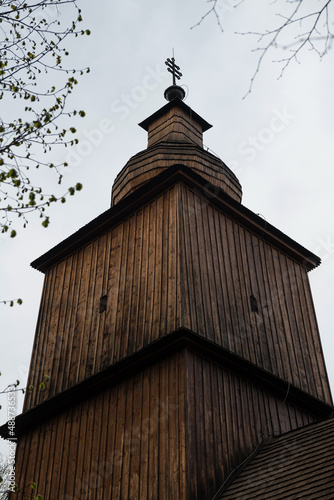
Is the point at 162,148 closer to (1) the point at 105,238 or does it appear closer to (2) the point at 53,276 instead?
(1) the point at 105,238

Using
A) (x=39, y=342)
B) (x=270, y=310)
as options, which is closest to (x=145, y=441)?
(x=270, y=310)

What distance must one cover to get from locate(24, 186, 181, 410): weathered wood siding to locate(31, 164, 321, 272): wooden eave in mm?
199

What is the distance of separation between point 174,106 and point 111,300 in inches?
287

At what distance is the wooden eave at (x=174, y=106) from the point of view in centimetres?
1819

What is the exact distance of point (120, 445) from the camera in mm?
10977

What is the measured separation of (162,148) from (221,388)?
6.86m

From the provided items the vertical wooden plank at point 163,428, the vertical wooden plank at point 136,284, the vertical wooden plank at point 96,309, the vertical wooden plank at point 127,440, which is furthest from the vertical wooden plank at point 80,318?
the vertical wooden plank at point 163,428

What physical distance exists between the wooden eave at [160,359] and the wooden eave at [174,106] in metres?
8.96

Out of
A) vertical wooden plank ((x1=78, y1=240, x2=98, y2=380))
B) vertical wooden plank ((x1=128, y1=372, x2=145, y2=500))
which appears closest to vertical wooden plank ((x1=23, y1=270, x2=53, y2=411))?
A: vertical wooden plank ((x1=78, y1=240, x2=98, y2=380))

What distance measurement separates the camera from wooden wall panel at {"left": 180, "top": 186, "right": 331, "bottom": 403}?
1212 cm

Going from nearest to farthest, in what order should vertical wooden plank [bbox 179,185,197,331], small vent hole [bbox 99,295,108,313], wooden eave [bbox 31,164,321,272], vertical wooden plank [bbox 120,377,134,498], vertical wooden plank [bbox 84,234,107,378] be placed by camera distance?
vertical wooden plank [bbox 120,377,134,498] → vertical wooden plank [bbox 179,185,197,331] → vertical wooden plank [bbox 84,234,107,378] → small vent hole [bbox 99,295,108,313] → wooden eave [bbox 31,164,321,272]

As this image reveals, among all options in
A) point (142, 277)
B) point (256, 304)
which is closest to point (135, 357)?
point (142, 277)

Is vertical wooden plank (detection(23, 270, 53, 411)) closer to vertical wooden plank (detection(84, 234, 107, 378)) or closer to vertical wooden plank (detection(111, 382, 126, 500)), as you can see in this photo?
vertical wooden plank (detection(84, 234, 107, 378))

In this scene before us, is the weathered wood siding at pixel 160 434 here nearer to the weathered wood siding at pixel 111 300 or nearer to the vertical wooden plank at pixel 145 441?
the vertical wooden plank at pixel 145 441
